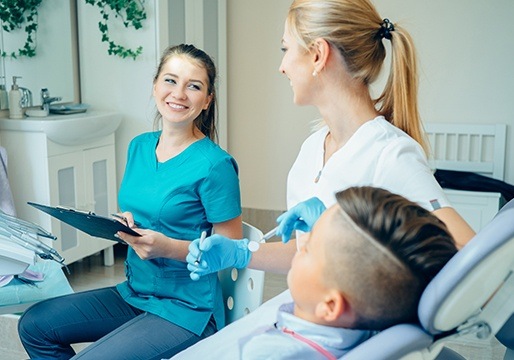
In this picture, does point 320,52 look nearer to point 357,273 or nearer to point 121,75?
point 357,273

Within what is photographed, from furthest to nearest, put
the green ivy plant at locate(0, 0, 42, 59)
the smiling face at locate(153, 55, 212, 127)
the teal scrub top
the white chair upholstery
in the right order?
1. the green ivy plant at locate(0, 0, 42, 59)
2. the smiling face at locate(153, 55, 212, 127)
3. the teal scrub top
4. the white chair upholstery

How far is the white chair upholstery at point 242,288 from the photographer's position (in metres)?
1.33

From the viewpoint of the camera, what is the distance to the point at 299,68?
4.19 ft

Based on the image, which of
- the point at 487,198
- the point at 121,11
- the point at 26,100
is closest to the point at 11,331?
the point at 26,100

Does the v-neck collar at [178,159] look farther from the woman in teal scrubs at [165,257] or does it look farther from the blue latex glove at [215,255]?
the blue latex glove at [215,255]

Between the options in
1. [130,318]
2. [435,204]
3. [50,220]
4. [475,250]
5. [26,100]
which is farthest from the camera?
[26,100]

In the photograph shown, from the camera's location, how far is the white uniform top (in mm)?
1087

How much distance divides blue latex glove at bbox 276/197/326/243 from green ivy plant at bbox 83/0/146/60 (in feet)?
7.42

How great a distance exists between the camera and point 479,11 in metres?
3.53

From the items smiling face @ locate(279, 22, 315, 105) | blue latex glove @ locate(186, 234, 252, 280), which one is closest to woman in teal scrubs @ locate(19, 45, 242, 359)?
blue latex glove @ locate(186, 234, 252, 280)

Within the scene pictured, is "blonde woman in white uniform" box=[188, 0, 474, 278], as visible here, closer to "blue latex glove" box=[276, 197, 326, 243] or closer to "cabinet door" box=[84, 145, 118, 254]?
"blue latex glove" box=[276, 197, 326, 243]

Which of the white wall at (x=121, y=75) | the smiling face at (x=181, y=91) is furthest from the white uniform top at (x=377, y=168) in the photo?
the white wall at (x=121, y=75)

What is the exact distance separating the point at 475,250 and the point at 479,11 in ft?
10.4

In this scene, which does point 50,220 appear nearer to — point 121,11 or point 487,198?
point 121,11
